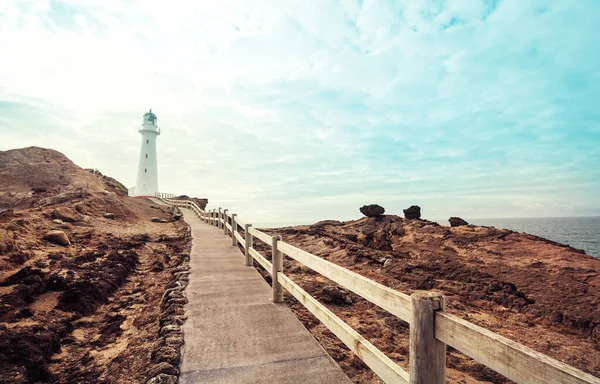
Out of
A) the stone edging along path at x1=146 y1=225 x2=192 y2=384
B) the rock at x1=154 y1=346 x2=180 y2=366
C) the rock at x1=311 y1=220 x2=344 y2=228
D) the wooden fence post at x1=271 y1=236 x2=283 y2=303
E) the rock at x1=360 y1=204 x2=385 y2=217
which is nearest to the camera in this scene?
the stone edging along path at x1=146 y1=225 x2=192 y2=384

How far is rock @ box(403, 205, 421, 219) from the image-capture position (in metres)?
17.7

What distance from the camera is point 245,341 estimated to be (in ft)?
13.3

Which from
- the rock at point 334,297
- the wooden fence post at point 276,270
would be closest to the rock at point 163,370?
the wooden fence post at point 276,270

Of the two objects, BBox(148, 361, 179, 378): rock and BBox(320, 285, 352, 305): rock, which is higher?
BBox(148, 361, 179, 378): rock

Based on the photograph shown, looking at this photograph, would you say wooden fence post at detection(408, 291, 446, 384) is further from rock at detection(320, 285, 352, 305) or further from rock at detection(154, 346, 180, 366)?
rock at detection(320, 285, 352, 305)

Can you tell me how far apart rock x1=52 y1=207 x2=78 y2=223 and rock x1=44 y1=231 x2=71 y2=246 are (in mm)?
4421

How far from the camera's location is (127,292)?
711 centimetres

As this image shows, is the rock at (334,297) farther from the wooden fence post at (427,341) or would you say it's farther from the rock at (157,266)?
the rock at (157,266)

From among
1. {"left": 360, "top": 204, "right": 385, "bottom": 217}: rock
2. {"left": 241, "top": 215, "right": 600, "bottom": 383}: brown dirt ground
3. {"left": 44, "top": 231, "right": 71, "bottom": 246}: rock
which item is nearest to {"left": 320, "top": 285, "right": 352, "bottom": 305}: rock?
{"left": 241, "top": 215, "right": 600, "bottom": 383}: brown dirt ground

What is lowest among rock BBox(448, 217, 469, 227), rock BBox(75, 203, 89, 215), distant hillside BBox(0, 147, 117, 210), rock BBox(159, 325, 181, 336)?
rock BBox(159, 325, 181, 336)

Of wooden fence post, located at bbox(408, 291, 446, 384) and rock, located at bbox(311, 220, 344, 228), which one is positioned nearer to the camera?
wooden fence post, located at bbox(408, 291, 446, 384)

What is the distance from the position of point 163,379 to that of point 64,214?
576 inches

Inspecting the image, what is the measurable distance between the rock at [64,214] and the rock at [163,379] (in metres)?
14.2

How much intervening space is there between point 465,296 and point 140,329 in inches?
309
